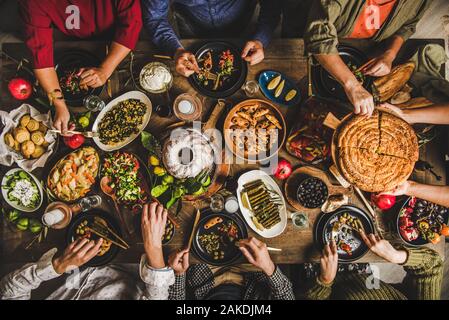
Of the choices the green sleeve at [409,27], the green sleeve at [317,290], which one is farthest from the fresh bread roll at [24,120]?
the green sleeve at [409,27]

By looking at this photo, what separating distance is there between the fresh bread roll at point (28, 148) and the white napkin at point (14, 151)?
0.13ft

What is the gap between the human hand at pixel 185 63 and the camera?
2.12 metres

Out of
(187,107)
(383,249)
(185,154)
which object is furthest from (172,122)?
(383,249)

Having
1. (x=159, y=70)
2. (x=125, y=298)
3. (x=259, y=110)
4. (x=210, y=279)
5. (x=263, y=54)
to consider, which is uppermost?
(x=263, y=54)

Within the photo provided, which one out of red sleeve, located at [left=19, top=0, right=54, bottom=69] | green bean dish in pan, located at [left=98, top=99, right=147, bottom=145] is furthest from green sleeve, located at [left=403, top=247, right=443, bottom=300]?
red sleeve, located at [left=19, top=0, right=54, bottom=69]

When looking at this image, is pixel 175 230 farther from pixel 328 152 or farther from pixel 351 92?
pixel 351 92

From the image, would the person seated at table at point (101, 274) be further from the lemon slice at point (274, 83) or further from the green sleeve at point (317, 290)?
the lemon slice at point (274, 83)

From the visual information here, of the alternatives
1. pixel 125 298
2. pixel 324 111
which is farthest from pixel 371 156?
pixel 125 298

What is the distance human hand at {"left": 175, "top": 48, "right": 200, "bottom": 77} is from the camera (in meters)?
2.12

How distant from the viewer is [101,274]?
2.34 meters

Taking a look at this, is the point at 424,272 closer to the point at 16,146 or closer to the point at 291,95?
the point at 291,95

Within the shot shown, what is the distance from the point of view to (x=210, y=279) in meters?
2.32

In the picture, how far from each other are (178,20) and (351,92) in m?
1.38

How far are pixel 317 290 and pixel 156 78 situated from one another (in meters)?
1.88
